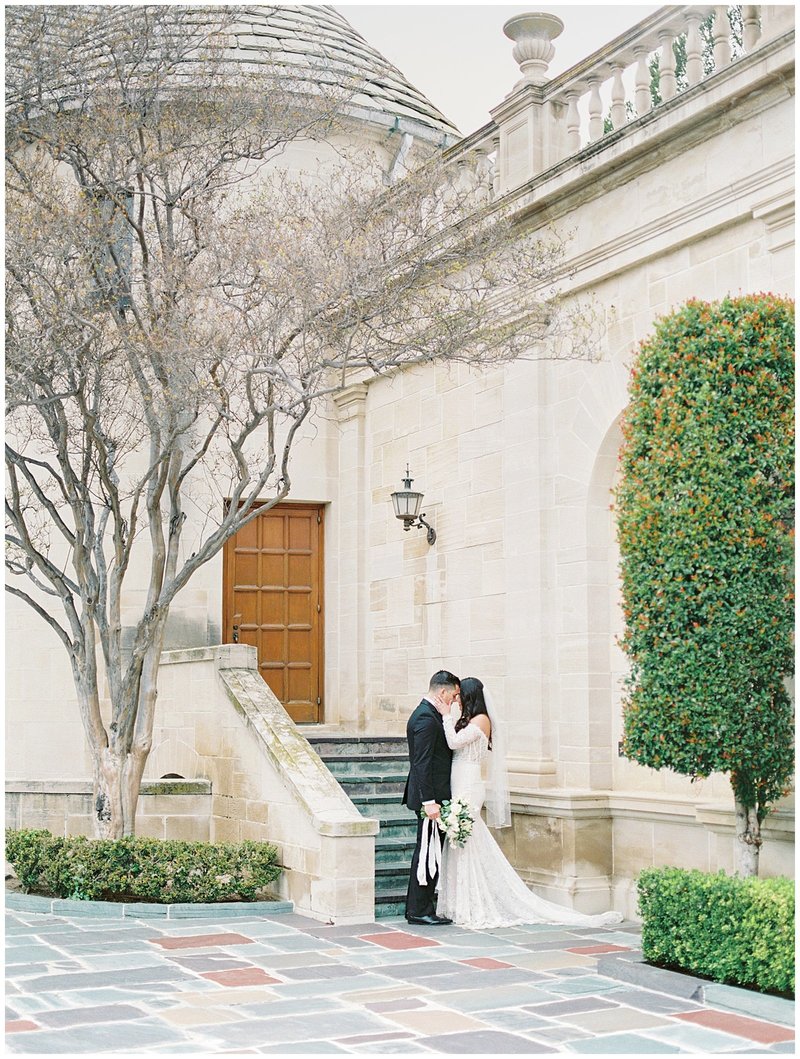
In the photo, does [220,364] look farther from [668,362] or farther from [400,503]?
[668,362]

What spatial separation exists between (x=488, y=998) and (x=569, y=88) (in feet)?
24.3

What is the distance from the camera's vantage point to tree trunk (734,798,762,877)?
770 centimetres

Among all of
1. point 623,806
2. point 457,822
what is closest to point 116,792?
point 457,822

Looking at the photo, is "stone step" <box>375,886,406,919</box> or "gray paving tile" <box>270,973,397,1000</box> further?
"stone step" <box>375,886,406,919</box>

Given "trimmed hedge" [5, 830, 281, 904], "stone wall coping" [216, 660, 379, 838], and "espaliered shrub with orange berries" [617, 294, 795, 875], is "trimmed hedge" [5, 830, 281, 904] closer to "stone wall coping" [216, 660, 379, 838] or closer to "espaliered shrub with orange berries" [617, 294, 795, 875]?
"stone wall coping" [216, 660, 379, 838]

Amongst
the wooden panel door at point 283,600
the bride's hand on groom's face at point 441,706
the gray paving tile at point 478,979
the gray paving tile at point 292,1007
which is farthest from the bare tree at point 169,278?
the gray paving tile at point 292,1007

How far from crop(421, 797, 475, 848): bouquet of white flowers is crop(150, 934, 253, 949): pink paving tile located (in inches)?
65.1

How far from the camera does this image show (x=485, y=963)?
8.05 metres

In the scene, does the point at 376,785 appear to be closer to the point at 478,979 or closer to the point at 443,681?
the point at 443,681

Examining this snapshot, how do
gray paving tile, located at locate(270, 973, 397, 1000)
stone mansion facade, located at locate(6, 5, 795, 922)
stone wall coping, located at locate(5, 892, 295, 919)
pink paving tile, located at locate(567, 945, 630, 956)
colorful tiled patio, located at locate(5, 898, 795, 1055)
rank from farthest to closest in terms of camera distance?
1. stone wall coping, located at locate(5, 892, 295, 919)
2. stone mansion facade, located at locate(6, 5, 795, 922)
3. pink paving tile, located at locate(567, 945, 630, 956)
4. gray paving tile, located at locate(270, 973, 397, 1000)
5. colorful tiled patio, located at locate(5, 898, 795, 1055)

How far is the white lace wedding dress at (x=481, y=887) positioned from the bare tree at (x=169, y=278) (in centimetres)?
280

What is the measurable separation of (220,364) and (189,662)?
3.62 metres

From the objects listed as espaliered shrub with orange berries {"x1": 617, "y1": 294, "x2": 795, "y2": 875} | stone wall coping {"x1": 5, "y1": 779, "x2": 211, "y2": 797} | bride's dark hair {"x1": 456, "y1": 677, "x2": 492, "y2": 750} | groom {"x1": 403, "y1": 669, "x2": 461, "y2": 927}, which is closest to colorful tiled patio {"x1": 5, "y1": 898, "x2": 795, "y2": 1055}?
groom {"x1": 403, "y1": 669, "x2": 461, "y2": 927}

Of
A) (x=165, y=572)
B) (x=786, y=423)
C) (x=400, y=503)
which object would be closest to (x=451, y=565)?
(x=400, y=503)
